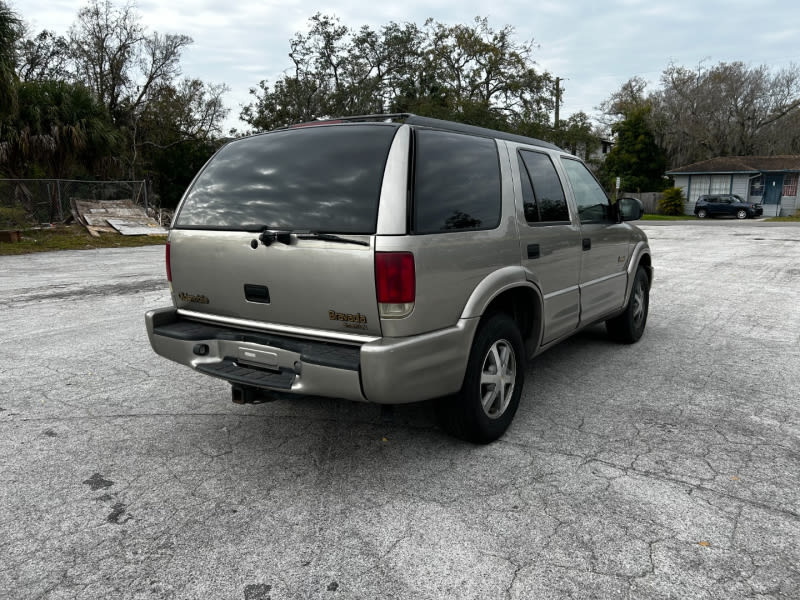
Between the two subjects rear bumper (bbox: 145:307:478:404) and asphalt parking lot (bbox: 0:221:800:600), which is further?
rear bumper (bbox: 145:307:478:404)

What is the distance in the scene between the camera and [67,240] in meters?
18.1

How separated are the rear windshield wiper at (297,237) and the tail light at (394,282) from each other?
14cm

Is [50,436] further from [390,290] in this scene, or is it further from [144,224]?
[144,224]

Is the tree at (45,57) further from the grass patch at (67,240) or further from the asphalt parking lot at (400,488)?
the asphalt parking lot at (400,488)

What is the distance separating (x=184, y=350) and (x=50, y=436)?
1132mm

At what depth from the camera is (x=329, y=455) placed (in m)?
3.58

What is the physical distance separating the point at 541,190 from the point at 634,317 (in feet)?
8.06

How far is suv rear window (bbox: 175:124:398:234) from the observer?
315cm

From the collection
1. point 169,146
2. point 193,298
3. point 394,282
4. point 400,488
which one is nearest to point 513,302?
point 394,282

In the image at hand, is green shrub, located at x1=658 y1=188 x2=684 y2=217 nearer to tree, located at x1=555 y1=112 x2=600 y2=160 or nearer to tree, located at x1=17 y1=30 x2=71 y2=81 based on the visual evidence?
tree, located at x1=555 y1=112 x2=600 y2=160

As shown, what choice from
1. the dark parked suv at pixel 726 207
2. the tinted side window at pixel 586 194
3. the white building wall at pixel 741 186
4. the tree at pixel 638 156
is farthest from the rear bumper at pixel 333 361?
the tree at pixel 638 156

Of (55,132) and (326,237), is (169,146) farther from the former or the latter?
(326,237)

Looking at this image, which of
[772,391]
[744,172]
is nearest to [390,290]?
[772,391]

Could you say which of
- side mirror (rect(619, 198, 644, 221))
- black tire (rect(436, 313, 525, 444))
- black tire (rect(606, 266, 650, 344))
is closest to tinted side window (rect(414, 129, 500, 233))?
black tire (rect(436, 313, 525, 444))
